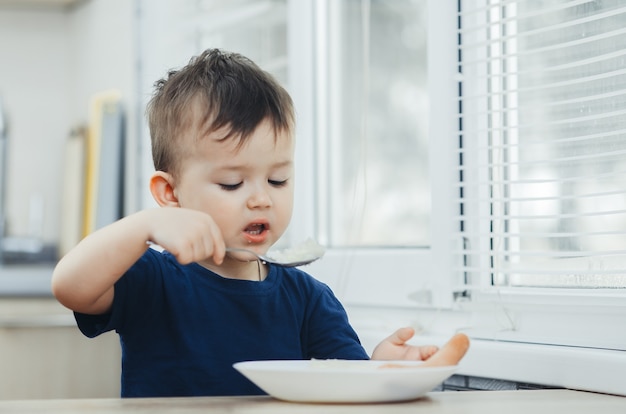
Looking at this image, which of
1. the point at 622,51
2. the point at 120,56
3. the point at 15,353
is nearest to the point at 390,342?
the point at 622,51

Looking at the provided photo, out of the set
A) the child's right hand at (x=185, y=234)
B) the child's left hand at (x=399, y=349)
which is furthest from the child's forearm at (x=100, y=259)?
the child's left hand at (x=399, y=349)

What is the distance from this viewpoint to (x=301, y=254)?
111 cm

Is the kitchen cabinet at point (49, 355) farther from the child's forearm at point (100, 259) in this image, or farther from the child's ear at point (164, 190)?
the child's forearm at point (100, 259)

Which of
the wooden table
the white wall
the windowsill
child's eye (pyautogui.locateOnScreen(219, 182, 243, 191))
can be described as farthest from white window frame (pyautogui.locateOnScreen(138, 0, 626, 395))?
the white wall

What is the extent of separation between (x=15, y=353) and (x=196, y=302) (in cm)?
117

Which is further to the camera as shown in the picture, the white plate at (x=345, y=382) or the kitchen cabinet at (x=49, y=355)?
the kitchen cabinet at (x=49, y=355)

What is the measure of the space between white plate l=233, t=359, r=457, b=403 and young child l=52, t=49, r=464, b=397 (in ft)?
0.46

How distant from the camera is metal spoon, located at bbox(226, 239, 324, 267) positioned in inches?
42.4

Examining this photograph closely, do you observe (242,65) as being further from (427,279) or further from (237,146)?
(427,279)

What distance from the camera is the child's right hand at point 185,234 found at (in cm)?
94

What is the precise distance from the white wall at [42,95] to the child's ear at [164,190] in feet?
5.63

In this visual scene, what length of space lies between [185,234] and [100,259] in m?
0.10

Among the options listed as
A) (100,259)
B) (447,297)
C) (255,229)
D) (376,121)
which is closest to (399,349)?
(255,229)

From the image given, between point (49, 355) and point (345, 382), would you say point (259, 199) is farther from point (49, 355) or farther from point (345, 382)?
point (49, 355)
